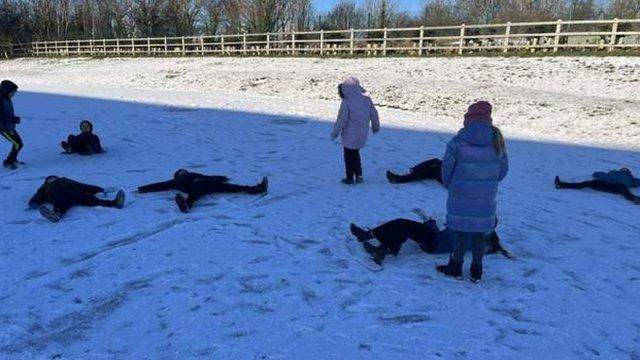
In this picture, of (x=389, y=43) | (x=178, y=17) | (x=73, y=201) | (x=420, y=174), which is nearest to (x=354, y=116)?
(x=420, y=174)

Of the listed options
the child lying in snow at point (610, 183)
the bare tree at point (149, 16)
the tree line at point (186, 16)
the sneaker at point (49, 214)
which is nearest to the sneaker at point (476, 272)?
the child lying in snow at point (610, 183)

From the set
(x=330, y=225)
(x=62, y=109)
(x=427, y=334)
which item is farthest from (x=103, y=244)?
(x=62, y=109)

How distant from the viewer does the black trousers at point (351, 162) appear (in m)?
7.33

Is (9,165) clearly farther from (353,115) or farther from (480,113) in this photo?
(480,113)

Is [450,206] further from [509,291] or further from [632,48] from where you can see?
[632,48]

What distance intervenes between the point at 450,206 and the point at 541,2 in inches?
2526

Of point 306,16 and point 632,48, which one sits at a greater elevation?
point 306,16

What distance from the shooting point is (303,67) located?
82.8 ft

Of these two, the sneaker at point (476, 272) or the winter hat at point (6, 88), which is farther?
the winter hat at point (6, 88)

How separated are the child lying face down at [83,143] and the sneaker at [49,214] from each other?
3.81 m

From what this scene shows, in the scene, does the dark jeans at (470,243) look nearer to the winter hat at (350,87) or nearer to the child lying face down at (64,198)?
the winter hat at (350,87)

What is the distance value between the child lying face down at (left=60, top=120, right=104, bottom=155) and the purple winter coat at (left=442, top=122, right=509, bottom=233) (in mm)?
7164

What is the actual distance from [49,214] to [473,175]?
14.3ft

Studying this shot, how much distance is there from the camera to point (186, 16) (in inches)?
2202
